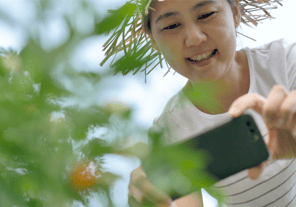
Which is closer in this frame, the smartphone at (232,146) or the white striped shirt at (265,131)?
the smartphone at (232,146)

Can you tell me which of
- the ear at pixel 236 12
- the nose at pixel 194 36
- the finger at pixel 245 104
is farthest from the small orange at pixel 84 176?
the ear at pixel 236 12

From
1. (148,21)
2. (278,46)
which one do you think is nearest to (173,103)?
(148,21)

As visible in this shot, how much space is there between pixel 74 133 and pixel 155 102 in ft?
0.15

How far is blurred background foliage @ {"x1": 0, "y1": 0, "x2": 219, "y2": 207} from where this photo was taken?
0.31ft

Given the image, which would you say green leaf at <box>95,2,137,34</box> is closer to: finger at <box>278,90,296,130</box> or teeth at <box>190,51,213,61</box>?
finger at <box>278,90,296,130</box>

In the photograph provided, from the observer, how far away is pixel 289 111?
253mm

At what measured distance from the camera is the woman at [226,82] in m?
0.25

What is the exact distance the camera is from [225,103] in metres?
0.54

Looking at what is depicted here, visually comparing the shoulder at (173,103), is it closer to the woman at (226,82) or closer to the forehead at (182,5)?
Result: the woman at (226,82)

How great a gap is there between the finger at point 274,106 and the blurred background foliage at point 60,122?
185 mm

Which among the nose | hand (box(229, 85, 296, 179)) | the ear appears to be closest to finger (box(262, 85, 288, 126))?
hand (box(229, 85, 296, 179))

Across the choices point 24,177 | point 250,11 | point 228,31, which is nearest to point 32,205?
point 24,177

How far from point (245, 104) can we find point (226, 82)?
0.30 metres

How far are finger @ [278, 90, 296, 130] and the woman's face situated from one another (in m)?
0.16
